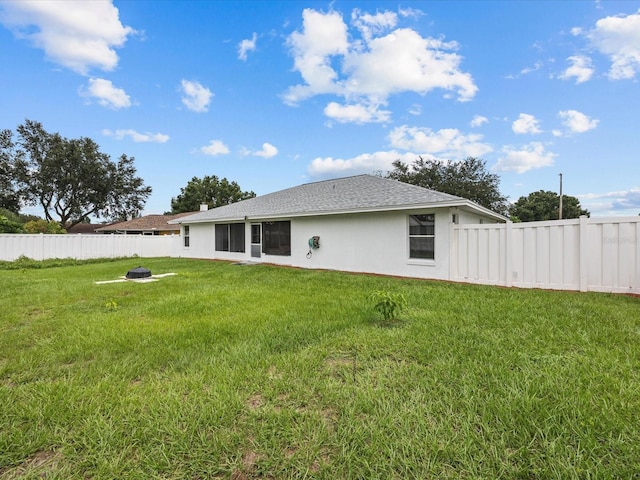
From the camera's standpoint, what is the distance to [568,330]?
3965mm

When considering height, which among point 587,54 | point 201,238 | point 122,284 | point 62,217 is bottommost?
point 122,284

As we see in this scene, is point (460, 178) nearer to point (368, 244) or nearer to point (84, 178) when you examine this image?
point (368, 244)

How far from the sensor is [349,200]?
11898 millimetres

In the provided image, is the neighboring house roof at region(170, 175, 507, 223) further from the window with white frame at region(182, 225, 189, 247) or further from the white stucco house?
the window with white frame at region(182, 225, 189, 247)

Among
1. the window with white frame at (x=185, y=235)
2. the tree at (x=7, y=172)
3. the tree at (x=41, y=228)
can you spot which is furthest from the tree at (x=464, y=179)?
the tree at (x=7, y=172)

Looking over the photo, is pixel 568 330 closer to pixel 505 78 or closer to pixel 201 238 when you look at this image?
pixel 505 78

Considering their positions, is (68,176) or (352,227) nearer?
(352,227)

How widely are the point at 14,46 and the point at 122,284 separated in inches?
432

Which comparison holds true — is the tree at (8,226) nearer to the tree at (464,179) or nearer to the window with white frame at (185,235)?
the window with white frame at (185,235)

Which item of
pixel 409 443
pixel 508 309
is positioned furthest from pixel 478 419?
pixel 508 309

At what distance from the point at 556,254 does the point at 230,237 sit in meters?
14.2

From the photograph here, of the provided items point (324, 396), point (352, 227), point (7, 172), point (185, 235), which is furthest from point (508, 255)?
point (7, 172)

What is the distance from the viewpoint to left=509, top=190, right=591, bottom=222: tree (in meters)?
40.1

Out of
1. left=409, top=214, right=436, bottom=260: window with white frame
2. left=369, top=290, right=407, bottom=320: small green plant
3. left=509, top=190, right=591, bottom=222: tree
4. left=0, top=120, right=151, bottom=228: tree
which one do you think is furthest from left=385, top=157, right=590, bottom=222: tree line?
left=0, top=120, right=151, bottom=228: tree
